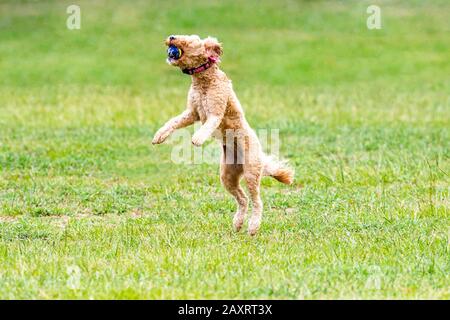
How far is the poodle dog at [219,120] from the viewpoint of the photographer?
8445mm

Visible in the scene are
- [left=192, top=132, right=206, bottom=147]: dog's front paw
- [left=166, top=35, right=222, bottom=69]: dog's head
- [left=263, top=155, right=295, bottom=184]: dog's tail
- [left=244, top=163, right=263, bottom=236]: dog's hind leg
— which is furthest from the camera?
[left=263, top=155, right=295, bottom=184]: dog's tail

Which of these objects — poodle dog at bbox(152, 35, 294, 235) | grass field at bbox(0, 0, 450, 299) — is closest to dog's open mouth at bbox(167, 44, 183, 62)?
poodle dog at bbox(152, 35, 294, 235)

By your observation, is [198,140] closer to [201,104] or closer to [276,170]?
[201,104]

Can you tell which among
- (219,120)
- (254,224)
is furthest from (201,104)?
(254,224)

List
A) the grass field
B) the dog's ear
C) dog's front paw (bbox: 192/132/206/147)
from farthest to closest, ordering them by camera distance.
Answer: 1. the dog's ear
2. dog's front paw (bbox: 192/132/206/147)
3. the grass field

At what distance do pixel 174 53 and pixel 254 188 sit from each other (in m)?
1.34

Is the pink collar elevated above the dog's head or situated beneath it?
situated beneath

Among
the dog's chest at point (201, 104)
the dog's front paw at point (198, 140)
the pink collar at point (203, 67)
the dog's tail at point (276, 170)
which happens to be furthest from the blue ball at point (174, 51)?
the dog's tail at point (276, 170)

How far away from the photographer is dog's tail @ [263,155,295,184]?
30.1ft

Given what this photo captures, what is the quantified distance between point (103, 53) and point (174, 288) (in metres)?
19.5

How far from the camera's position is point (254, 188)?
8.88m

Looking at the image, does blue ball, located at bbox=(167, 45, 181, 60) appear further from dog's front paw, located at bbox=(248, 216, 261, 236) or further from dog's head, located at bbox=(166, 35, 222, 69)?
dog's front paw, located at bbox=(248, 216, 261, 236)

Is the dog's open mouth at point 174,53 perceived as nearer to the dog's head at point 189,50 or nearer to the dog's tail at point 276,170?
the dog's head at point 189,50

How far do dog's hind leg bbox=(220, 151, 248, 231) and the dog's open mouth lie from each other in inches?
41.2
